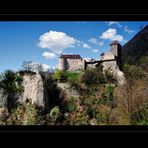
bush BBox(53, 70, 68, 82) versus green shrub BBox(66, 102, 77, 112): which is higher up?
bush BBox(53, 70, 68, 82)

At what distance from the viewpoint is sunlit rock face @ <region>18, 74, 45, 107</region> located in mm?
7402

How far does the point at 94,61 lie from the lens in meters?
7.86

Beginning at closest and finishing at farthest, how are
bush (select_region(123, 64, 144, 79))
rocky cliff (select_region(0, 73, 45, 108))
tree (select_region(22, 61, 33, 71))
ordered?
tree (select_region(22, 61, 33, 71)) < rocky cliff (select_region(0, 73, 45, 108)) < bush (select_region(123, 64, 144, 79))

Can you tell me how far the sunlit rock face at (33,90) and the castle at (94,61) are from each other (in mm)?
770

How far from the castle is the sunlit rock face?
77 centimetres

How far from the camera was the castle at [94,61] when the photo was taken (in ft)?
23.0

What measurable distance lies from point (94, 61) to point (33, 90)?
1.72 m

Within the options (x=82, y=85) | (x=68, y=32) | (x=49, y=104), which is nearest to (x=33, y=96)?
(x=49, y=104)

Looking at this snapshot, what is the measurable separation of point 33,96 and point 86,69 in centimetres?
165

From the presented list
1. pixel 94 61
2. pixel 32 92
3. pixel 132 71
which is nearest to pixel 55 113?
pixel 32 92

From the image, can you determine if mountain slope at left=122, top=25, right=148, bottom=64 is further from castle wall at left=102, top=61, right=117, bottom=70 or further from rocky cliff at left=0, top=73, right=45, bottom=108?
rocky cliff at left=0, top=73, right=45, bottom=108

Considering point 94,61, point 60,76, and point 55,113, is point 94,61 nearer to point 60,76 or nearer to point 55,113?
point 60,76

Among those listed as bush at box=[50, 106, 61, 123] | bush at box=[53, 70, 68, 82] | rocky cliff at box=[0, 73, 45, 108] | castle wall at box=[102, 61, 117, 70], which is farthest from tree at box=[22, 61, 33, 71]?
castle wall at box=[102, 61, 117, 70]

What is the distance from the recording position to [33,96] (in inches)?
299
